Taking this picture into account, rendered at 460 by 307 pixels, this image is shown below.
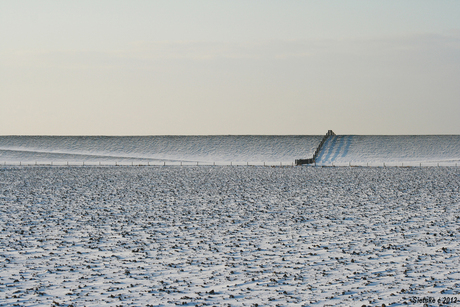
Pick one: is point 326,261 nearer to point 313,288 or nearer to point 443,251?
point 313,288

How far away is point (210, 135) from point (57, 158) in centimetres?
4262

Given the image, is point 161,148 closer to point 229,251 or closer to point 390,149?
point 390,149

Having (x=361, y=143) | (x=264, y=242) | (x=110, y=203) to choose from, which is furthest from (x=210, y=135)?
(x=264, y=242)

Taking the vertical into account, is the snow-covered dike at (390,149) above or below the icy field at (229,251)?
above

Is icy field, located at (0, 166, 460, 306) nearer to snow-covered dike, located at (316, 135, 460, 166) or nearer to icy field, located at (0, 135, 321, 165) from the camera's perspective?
snow-covered dike, located at (316, 135, 460, 166)

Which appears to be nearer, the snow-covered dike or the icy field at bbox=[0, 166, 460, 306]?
the icy field at bbox=[0, 166, 460, 306]

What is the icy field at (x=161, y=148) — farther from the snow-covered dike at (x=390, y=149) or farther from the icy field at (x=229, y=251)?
the icy field at (x=229, y=251)

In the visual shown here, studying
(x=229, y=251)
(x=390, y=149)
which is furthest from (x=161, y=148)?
(x=229, y=251)

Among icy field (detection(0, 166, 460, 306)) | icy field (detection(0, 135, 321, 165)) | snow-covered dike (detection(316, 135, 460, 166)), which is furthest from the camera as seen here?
icy field (detection(0, 135, 321, 165))

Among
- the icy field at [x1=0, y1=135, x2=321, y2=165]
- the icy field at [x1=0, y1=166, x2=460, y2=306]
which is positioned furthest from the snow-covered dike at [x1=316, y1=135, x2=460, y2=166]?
the icy field at [x1=0, y1=166, x2=460, y2=306]

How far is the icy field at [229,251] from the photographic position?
32.7 feet

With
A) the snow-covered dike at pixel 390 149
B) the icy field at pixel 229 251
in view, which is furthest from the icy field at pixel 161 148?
the icy field at pixel 229 251

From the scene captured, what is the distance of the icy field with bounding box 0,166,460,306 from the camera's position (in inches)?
392

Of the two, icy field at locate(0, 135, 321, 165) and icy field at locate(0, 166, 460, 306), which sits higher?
icy field at locate(0, 135, 321, 165)
